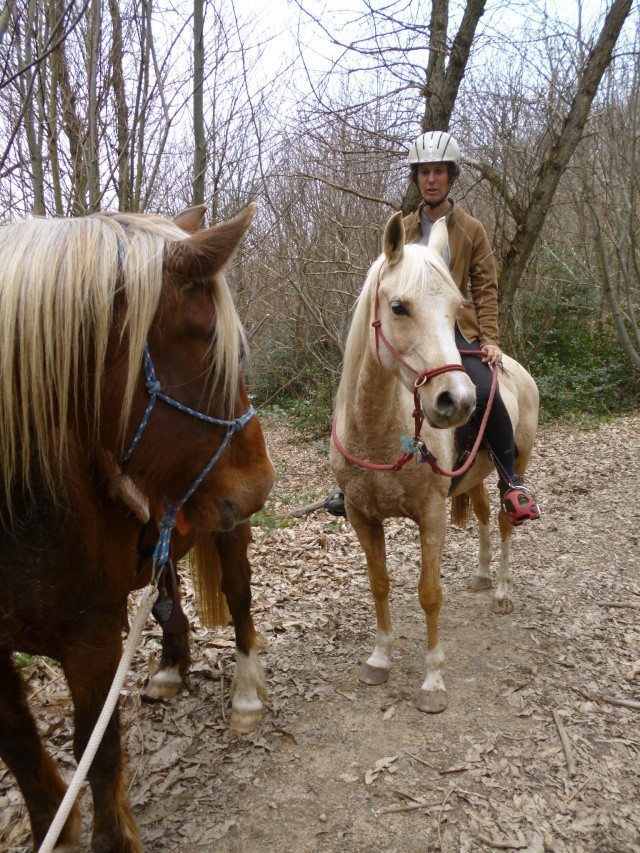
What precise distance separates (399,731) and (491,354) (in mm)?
2324

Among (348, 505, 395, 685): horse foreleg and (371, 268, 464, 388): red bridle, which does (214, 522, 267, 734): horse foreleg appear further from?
(371, 268, 464, 388): red bridle

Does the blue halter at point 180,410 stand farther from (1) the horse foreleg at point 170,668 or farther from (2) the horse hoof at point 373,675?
(2) the horse hoof at point 373,675

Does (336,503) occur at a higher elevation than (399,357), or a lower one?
lower

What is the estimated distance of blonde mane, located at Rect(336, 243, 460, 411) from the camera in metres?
2.59

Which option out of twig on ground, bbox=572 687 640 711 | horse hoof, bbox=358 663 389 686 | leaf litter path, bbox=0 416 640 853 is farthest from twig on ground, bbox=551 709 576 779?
horse hoof, bbox=358 663 389 686

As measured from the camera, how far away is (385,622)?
3428 mm

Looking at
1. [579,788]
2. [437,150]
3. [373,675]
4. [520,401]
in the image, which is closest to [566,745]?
[579,788]

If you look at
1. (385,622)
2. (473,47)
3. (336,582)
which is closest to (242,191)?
(473,47)

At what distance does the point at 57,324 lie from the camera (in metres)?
1.43

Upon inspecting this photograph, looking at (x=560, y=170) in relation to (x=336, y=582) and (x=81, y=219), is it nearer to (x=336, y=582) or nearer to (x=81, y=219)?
(x=336, y=582)

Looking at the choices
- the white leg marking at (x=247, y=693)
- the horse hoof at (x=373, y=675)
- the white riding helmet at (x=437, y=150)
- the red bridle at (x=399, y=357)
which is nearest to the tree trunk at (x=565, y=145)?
the white riding helmet at (x=437, y=150)

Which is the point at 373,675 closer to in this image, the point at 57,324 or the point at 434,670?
the point at 434,670

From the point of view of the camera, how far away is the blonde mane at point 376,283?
8.48ft

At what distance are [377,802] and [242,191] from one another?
21.4 feet
